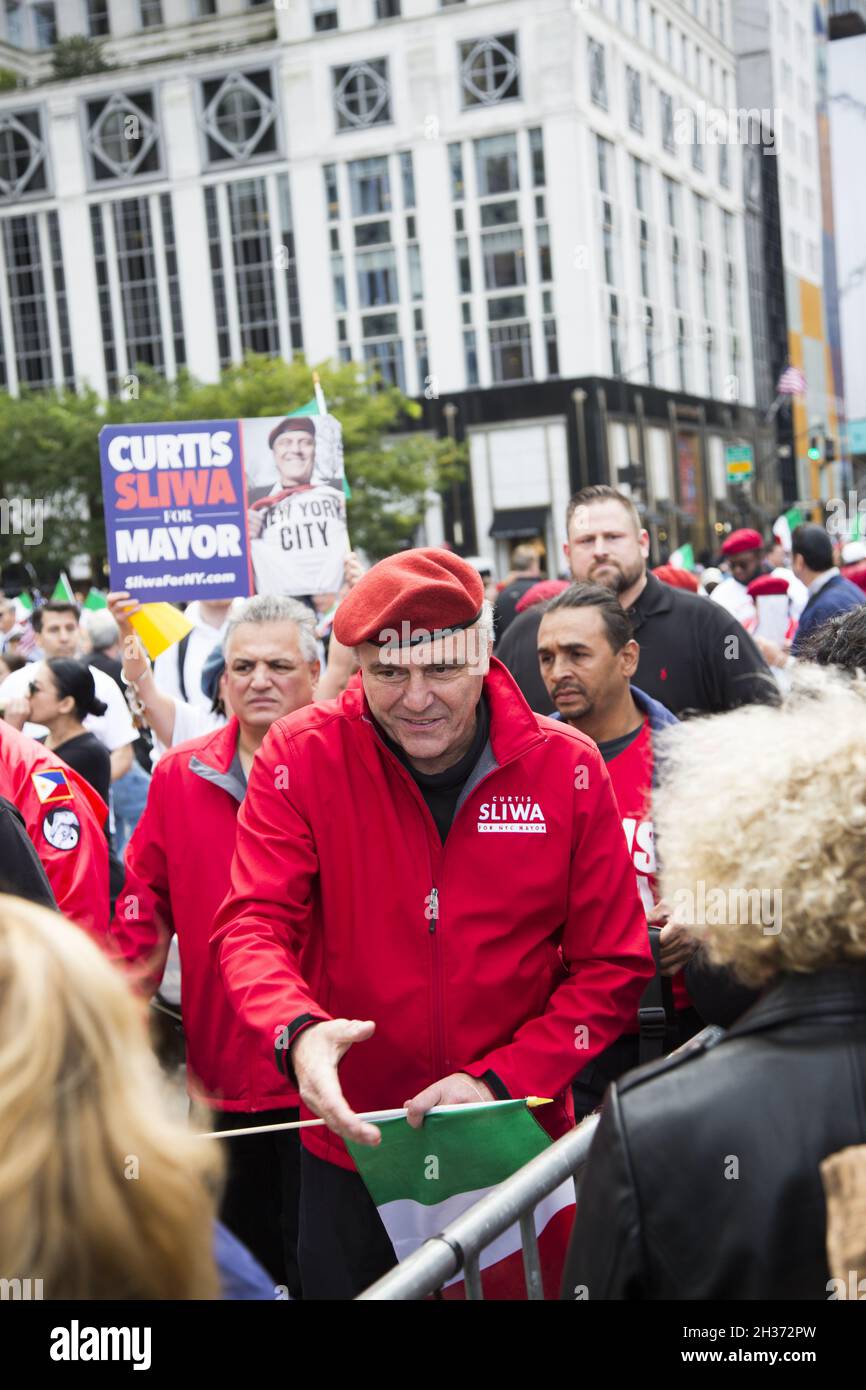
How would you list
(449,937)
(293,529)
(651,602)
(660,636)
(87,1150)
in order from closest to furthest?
(87,1150) < (449,937) < (660,636) < (651,602) < (293,529)

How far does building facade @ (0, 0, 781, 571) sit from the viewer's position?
5594 cm

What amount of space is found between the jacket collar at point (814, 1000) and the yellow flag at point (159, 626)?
18.3 feet

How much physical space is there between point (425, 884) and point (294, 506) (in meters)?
5.03

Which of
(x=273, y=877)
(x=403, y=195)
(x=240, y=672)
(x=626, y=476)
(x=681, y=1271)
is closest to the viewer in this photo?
(x=681, y=1271)

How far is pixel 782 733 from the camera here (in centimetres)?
→ 193

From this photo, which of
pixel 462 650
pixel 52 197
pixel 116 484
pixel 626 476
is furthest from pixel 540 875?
pixel 52 197

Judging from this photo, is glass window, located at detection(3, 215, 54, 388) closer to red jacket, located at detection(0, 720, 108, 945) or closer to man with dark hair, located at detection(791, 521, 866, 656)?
man with dark hair, located at detection(791, 521, 866, 656)

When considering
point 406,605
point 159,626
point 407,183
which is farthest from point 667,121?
point 406,605

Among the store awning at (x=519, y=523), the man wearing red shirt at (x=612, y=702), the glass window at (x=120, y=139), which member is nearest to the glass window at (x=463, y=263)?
the store awning at (x=519, y=523)

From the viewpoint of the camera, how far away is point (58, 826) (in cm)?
399

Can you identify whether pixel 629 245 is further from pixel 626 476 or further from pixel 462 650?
pixel 462 650

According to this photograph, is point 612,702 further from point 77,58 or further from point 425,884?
point 77,58
